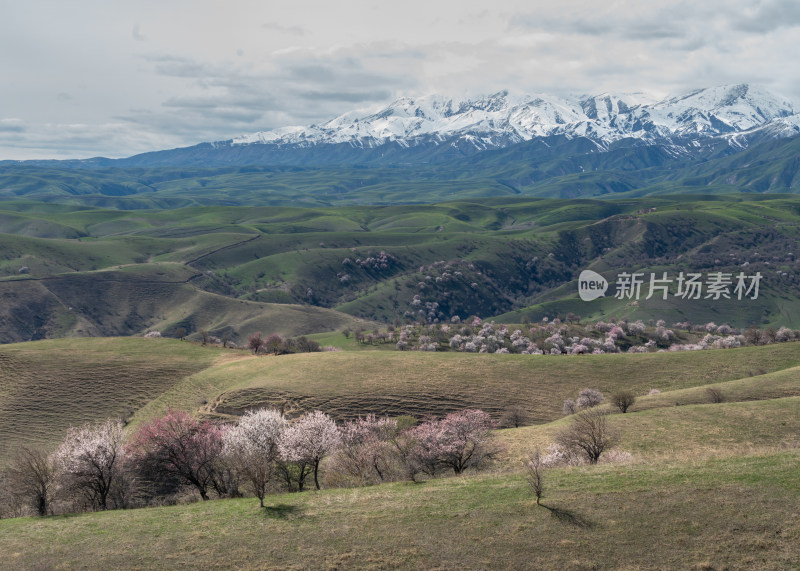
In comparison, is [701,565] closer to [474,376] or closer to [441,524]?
[441,524]

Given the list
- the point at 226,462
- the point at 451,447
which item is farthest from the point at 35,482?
the point at 451,447

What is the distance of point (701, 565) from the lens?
95.8 ft

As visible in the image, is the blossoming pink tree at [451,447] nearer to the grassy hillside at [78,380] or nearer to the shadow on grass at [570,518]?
the shadow on grass at [570,518]

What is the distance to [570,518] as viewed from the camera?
116 feet

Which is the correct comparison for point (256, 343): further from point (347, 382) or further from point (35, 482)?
point (35, 482)

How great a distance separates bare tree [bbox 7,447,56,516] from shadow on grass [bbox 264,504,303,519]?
21.6 meters

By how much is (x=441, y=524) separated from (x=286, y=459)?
2048 centimetres

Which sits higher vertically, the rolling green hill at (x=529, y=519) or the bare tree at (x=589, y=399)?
the rolling green hill at (x=529, y=519)

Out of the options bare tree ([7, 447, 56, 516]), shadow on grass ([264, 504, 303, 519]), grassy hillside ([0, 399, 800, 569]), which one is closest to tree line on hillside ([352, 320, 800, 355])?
grassy hillside ([0, 399, 800, 569])

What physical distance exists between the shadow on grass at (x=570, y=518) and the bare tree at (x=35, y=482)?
42711 mm

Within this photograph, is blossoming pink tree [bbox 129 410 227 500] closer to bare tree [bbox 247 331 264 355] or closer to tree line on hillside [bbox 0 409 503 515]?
tree line on hillside [bbox 0 409 503 515]

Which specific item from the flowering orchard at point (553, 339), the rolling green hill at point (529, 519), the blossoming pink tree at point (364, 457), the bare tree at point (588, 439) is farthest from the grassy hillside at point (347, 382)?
the flowering orchard at point (553, 339)

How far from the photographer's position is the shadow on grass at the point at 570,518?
113 ft

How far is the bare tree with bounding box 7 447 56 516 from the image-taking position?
4772 centimetres
